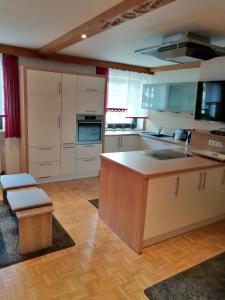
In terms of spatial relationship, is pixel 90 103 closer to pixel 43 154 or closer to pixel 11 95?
pixel 43 154

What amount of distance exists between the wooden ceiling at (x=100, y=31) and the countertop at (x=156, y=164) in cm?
138

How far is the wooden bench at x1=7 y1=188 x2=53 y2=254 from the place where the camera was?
227 centimetres

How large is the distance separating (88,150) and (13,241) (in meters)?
2.29

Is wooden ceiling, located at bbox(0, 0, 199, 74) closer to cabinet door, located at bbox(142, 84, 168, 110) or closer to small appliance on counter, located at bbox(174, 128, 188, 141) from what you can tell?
cabinet door, located at bbox(142, 84, 168, 110)

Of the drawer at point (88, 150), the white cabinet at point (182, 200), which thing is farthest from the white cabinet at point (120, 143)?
the white cabinet at point (182, 200)

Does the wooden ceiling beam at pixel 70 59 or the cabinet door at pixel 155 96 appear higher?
the wooden ceiling beam at pixel 70 59

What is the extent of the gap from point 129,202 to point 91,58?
3240 millimetres

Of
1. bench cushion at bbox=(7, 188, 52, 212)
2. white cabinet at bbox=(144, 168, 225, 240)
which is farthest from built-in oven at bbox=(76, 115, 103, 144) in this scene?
white cabinet at bbox=(144, 168, 225, 240)

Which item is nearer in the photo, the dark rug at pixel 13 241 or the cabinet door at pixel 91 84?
the dark rug at pixel 13 241

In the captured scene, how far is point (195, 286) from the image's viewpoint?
2.02 m

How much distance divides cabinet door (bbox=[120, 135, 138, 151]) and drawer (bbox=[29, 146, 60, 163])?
1.57 m

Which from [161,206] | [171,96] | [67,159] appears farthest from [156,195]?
[171,96]

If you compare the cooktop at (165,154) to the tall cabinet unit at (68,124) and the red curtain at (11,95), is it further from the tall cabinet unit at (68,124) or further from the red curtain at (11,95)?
the red curtain at (11,95)

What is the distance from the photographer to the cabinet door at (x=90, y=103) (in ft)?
13.9
